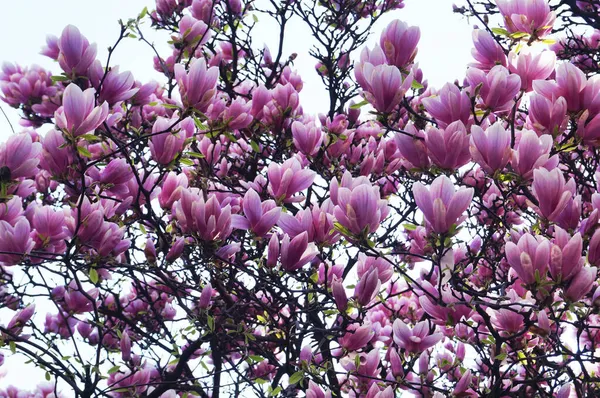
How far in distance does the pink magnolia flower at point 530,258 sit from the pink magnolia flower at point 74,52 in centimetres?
161

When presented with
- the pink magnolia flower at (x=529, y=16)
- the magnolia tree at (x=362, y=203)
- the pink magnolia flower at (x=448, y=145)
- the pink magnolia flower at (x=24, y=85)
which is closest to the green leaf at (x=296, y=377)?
the magnolia tree at (x=362, y=203)

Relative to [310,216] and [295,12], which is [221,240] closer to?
[310,216]

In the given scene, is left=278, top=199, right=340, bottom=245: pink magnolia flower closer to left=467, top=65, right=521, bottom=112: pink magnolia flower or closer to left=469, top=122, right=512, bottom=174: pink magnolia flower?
left=469, top=122, right=512, bottom=174: pink magnolia flower

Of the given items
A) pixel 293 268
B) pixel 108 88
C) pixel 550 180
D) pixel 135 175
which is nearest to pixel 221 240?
pixel 293 268

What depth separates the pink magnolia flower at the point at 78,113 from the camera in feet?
5.82

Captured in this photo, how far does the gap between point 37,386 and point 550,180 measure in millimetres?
2913

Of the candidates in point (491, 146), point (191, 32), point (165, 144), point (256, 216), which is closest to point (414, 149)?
point (491, 146)

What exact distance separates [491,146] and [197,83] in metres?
1.06

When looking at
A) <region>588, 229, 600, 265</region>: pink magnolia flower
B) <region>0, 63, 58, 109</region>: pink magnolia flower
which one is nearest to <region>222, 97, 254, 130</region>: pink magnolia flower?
<region>588, 229, 600, 265</region>: pink magnolia flower

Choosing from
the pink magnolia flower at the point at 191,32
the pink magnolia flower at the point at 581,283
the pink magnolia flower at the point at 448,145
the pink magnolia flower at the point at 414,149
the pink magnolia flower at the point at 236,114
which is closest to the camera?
the pink magnolia flower at the point at 581,283

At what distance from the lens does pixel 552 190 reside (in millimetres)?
1626

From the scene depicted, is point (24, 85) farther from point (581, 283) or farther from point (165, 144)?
point (581, 283)

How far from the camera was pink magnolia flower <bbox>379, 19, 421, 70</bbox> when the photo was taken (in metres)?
1.96

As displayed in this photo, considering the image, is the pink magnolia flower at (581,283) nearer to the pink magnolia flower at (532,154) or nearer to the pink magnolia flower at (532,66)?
the pink magnolia flower at (532,154)
